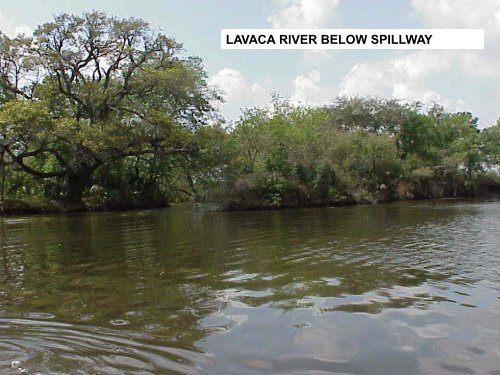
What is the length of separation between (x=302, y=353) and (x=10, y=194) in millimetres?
39670

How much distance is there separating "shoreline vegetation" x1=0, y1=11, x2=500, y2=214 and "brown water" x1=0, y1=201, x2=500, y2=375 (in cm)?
2313

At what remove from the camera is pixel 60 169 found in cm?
4175

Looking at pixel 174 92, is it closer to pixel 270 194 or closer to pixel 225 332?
pixel 270 194

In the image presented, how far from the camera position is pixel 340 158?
4562cm

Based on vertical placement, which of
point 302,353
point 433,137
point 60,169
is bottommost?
point 302,353

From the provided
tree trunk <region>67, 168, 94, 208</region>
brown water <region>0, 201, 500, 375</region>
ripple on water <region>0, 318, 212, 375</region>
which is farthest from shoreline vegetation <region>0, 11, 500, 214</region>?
ripple on water <region>0, 318, 212, 375</region>

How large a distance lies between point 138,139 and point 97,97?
469 centimetres

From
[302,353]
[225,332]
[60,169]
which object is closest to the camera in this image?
[302,353]

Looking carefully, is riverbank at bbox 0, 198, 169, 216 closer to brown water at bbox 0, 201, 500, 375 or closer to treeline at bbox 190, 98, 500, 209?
treeline at bbox 190, 98, 500, 209

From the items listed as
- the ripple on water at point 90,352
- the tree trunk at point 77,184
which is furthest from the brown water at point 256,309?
the tree trunk at point 77,184

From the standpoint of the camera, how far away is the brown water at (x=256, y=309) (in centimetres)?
534

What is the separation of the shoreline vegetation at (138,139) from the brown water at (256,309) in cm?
2313

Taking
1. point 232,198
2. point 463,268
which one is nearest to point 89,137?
point 232,198

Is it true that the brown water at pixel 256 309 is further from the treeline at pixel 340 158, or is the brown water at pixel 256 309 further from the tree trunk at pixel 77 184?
the tree trunk at pixel 77 184
